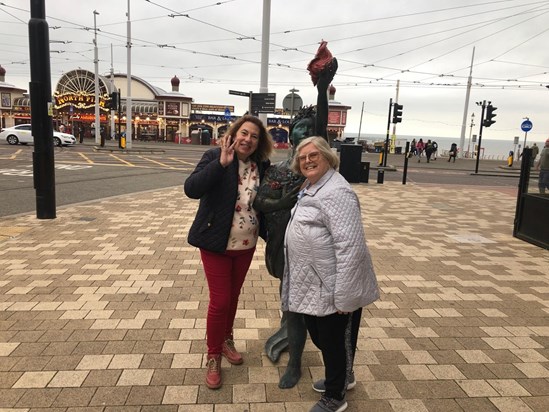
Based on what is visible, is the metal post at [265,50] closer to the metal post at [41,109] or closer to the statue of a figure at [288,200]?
the metal post at [41,109]

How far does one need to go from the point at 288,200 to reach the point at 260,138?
0.51m

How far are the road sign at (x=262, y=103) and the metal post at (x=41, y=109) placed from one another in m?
6.25

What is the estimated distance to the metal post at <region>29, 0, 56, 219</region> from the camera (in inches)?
282

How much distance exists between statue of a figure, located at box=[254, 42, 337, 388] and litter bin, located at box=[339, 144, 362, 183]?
38.8ft

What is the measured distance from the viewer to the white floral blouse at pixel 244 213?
2.82m

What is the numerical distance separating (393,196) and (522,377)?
9604mm

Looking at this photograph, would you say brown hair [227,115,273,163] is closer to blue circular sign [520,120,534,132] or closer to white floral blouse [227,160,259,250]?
white floral blouse [227,160,259,250]

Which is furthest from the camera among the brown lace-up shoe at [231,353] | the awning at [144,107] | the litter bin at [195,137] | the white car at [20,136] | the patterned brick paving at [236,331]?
the awning at [144,107]

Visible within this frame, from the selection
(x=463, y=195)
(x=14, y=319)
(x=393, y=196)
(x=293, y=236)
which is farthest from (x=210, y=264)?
(x=463, y=195)

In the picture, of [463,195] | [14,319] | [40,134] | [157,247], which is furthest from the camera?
[463,195]

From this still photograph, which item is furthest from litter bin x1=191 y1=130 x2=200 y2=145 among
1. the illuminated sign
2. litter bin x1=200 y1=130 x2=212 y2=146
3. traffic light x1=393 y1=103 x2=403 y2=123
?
traffic light x1=393 y1=103 x2=403 y2=123

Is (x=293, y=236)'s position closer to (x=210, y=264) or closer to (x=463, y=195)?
(x=210, y=264)

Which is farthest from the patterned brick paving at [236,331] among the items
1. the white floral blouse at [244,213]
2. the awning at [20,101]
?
the awning at [20,101]

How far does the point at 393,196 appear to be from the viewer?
40.7ft
